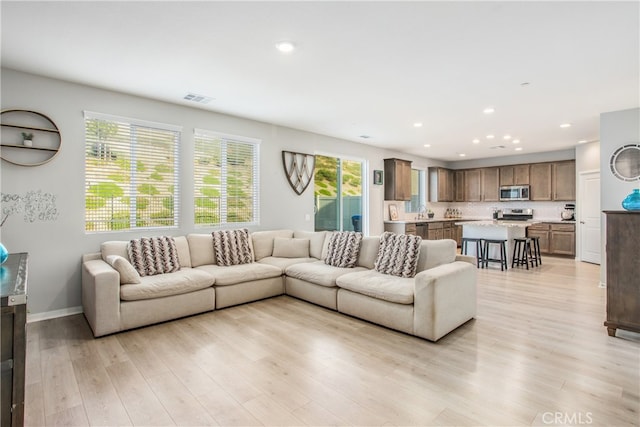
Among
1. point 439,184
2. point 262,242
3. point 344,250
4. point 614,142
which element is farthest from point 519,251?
point 262,242

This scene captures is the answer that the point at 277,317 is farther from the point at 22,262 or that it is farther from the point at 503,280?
the point at 503,280

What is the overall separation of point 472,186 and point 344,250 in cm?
693

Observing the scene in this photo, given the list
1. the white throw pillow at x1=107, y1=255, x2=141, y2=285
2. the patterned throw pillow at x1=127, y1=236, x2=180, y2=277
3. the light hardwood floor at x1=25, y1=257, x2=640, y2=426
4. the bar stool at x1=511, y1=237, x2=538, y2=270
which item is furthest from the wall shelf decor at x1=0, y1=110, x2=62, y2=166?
the bar stool at x1=511, y1=237, x2=538, y2=270

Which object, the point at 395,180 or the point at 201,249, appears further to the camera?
the point at 395,180

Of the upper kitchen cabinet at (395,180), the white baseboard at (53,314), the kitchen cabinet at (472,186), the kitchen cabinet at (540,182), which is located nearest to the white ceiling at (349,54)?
the white baseboard at (53,314)

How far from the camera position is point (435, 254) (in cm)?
374

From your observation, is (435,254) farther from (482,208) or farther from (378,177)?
(482,208)

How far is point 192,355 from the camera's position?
9.13 ft

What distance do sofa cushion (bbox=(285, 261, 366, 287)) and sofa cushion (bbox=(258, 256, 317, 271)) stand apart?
12cm

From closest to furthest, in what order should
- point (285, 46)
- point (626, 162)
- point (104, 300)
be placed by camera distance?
point (285, 46) → point (104, 300) → point (626, 162)

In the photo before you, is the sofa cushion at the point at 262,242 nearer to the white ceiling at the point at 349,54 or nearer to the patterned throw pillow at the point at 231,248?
the patterned throw pillow at the point at 231,248

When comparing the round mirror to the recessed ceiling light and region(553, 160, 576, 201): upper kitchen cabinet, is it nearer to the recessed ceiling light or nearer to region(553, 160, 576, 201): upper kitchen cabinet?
region(553, 160, 576, 201): upper kitchen cabinet

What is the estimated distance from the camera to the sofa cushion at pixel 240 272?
13.3 ft

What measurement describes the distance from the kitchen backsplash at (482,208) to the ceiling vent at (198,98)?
494 centimetres
